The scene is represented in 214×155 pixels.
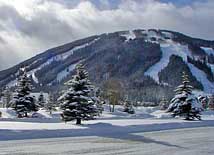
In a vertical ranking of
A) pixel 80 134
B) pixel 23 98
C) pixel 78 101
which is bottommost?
pixel 80 134

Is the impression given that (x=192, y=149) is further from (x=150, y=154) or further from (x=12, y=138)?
(x=12, y=138)

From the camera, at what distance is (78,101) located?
28375mm

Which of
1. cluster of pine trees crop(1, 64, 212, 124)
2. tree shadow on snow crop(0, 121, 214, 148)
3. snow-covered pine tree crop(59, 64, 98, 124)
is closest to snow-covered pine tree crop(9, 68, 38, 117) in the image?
cluster of pine trees crop(1, 64, 212, 124)

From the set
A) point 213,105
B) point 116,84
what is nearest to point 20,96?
point 116,84

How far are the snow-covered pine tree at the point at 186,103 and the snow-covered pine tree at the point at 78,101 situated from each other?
11.6 meters

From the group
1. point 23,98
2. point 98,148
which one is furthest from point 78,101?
point 23,98

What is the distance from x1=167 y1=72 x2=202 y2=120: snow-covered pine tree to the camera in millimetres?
36781

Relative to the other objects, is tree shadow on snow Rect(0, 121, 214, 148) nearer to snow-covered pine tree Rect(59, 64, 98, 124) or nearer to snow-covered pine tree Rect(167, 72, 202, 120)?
snow-covered pine tree Rect(59, 64, 98, 124)

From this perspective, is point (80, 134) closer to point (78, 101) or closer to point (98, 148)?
point (98, 148)

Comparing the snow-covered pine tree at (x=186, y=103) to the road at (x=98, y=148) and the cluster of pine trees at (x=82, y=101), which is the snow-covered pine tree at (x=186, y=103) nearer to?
the cluster of pine trees at (x=82, y=101)

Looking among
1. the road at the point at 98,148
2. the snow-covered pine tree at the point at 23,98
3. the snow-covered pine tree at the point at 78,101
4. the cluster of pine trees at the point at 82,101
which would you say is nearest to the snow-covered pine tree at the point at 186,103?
the cluster of pine trees at the point at 82,101

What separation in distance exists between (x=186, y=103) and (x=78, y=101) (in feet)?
42.4

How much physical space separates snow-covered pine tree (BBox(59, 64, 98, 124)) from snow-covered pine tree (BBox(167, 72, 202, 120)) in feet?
38.2

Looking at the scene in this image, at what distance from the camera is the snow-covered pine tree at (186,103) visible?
3678cm
